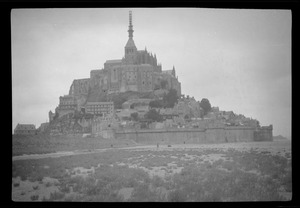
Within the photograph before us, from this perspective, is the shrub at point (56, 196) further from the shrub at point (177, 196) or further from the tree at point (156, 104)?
the tree at point (156, 104)

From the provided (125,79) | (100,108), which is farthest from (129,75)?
(100,108)

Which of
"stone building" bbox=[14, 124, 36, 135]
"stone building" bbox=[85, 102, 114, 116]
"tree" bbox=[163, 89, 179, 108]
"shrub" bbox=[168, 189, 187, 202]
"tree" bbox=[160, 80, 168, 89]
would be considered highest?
"tree" bbox=[160, 80, 168, 89]

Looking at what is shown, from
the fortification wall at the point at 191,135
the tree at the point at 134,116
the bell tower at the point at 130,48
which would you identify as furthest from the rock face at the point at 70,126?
the bell tower at the point at 130,48

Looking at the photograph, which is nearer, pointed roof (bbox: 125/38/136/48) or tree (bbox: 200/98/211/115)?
pointed roof (bbox: 125/38/136/48)

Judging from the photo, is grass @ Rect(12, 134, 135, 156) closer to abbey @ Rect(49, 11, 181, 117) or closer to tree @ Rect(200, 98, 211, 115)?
abbey @ Rect(49, 11, 181, 117)

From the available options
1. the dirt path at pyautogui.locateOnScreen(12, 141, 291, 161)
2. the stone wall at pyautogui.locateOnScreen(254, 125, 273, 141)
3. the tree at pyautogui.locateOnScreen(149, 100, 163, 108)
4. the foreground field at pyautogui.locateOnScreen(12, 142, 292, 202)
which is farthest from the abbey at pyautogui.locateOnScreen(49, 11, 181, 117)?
the stone wall at pyautogui.locateOnScreen(254, 125, 273, 141)
